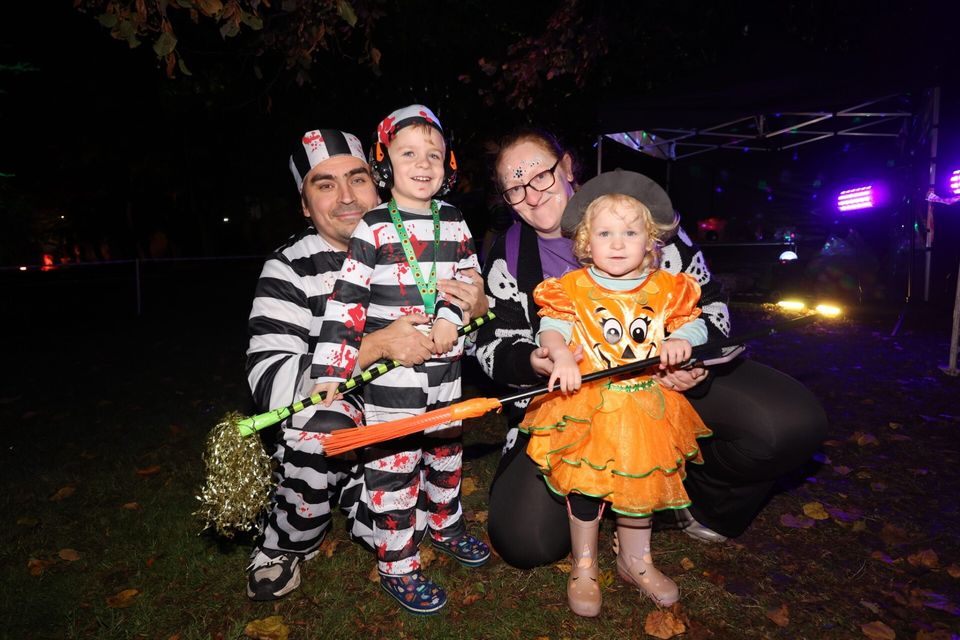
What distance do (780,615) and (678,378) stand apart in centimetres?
131

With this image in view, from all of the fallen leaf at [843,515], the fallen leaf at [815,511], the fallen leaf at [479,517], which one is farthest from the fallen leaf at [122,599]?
the fallen leaf at [843,515]

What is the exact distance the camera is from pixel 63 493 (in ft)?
14.4

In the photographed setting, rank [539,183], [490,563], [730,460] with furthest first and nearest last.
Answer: [490,563] → [539,183] → [730,460]

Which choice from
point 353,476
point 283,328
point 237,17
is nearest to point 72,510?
point 353,476

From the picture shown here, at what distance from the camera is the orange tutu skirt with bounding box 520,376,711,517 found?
2.46m

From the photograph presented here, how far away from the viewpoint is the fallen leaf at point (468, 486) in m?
4.26

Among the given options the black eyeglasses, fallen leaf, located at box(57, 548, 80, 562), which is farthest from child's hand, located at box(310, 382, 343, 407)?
fallen leaf, located at box(57, 548, 80, 562)

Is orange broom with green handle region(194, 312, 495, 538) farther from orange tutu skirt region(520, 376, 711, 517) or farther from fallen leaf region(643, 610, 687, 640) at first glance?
fallen leaf region(643, 610, 687, 640)

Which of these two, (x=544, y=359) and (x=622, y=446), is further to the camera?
(x=544, y=359)

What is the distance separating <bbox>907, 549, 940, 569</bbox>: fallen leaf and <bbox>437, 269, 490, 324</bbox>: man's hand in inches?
111

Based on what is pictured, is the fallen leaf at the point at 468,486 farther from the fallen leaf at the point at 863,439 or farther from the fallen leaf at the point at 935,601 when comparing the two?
the fallen leaf at the point at 863,439

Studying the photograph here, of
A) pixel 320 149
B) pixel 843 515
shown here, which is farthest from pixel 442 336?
pixel 843 515

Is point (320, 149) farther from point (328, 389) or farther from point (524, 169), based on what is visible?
point (328, 389)

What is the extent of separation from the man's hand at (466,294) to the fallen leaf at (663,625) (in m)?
1.74
